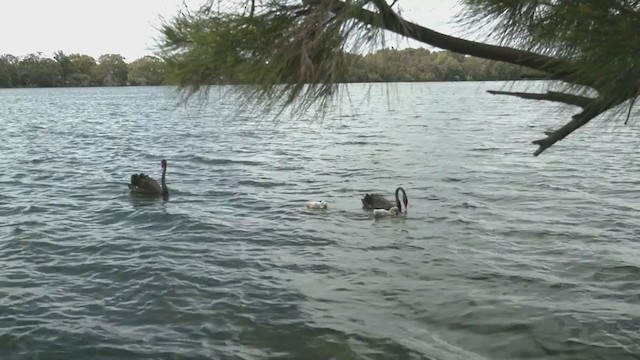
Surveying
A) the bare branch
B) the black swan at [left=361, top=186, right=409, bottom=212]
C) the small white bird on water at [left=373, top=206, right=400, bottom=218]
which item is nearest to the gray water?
the small white bird on water at [left=373, top=206, right=400, bottom=218]

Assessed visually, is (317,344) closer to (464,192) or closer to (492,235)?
(492,235)

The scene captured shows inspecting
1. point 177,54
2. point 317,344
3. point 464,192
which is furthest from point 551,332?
point 464,192

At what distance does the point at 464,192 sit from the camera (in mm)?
15227

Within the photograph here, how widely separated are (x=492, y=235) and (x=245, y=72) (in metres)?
8.65

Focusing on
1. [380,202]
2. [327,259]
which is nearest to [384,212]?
[380,202]

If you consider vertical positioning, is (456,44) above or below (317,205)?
above

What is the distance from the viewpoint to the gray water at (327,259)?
22.2 feet

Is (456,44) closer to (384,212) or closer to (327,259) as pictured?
(327,259)

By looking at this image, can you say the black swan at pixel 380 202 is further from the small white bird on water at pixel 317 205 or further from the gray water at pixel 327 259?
the small white bird on water at pixel 317 205

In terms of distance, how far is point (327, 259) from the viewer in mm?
9945

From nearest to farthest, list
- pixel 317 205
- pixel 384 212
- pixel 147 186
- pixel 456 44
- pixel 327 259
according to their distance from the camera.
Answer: pixel 456 44 → pixel 327 259 → pixel 384 212 → pixel 317 205 → pixel 147 186

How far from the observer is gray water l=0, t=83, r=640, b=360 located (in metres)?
6.76

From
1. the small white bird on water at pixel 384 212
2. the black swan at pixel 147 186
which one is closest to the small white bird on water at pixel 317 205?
the small white bird on water at pixel 384 212

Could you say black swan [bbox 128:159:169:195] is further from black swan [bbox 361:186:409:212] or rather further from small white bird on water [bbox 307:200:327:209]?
black swan [bbox 361:186:409:212]
